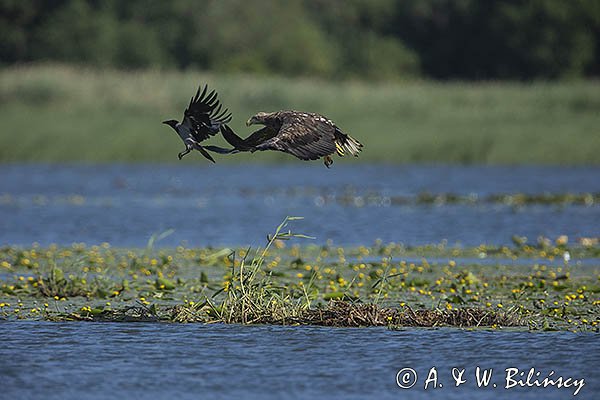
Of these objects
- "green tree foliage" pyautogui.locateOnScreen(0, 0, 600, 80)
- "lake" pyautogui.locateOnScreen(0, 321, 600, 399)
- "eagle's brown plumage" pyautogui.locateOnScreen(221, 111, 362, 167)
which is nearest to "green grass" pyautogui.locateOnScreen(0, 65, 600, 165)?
"green tree foliage" pyautogui.locateOnScreen(0, 0, 600, 80)

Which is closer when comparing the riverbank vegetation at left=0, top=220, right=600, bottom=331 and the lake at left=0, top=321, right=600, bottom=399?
the lake at left=0, top=321, right=600, bottom=399

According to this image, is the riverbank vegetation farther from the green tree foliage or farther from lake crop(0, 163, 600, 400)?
the green tree foliage

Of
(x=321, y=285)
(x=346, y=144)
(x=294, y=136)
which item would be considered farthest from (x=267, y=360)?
(x=321, y=285)

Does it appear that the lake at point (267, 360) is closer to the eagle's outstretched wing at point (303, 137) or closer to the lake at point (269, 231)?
the lake at point (269, 231)

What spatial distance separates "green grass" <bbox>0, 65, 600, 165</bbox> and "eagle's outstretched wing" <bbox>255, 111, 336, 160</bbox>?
21.3 metres

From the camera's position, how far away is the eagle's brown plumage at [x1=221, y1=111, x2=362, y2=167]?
1034 cm

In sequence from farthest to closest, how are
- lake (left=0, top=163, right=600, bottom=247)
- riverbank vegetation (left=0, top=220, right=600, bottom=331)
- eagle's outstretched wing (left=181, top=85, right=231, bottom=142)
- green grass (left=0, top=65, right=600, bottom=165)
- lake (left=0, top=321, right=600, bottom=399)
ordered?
green grass (left=0, top=65, right=600, bottom=165), lake (left=0, top=163, right=600, bottom=247), riverbank vegetation (left=0, top=220, right=600, bottom=331), eagle's outstretched wing (left=181, top=85, right=231, bottom=142), lake (left=0, top=321, right=600, bottom=399)

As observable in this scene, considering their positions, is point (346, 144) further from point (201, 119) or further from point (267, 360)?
point (267, 360)

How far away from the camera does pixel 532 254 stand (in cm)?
1653

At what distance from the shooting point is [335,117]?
3444 centimetres

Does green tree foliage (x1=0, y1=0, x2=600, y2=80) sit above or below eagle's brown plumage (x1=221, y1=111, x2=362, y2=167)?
above

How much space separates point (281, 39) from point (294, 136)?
44.1m

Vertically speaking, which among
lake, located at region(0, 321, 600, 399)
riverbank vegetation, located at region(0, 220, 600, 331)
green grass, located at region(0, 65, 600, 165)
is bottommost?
lake, located at region(0, 321, 600, 399)

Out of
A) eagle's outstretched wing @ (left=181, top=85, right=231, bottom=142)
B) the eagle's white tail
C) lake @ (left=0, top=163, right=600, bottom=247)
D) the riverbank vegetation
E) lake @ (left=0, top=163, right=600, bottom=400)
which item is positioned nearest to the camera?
lake @ (left=0, top=163, right=600, bottom=400)
